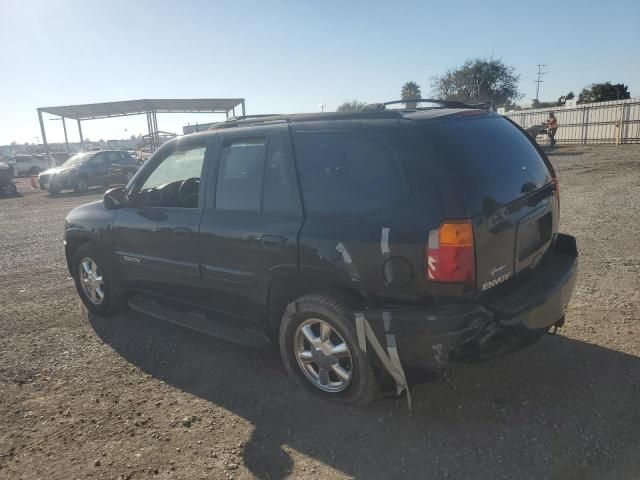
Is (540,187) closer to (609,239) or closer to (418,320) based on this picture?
(418,320)

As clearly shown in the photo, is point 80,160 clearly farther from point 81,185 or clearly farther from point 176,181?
point 176,181

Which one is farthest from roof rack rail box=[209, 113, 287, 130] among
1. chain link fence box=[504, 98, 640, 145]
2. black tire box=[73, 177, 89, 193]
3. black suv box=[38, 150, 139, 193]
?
chain link fence box=[504, 98, 640, 145]

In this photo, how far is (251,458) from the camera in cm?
283

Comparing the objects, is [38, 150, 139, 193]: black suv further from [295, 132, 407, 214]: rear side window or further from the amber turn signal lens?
the amber turn signal lens

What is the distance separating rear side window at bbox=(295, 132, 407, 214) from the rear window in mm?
276

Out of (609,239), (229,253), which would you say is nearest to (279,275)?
(229,253)

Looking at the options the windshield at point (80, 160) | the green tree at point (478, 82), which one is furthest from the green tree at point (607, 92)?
the windshield at point (80, 160)

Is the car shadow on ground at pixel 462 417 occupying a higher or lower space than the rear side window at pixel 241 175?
lower

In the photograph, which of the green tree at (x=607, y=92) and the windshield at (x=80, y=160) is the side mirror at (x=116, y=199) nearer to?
the windshield at (x=80, y=160)

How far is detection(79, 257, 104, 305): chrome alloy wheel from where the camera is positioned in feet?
16.5

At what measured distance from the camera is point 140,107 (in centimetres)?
3067

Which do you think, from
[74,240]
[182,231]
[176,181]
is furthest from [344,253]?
[74,240]

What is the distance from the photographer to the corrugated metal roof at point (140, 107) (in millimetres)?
29641

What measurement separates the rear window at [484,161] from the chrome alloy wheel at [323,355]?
1.19 m
